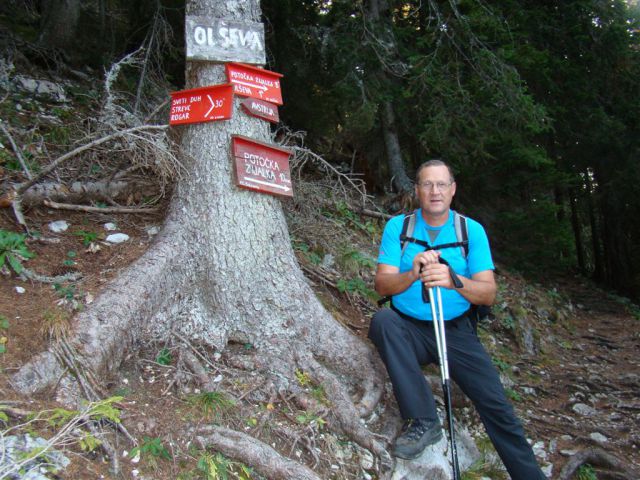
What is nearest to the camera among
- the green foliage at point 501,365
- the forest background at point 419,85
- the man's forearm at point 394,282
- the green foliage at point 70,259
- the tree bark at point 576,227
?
the man's forearm at point 394,282

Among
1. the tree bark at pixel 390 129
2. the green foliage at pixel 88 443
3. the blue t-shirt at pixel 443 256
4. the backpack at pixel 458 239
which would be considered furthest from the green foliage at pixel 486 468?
the tree bark at pixel 390 129

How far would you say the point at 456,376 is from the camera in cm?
402

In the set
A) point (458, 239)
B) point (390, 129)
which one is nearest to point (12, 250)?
point (458, 239)

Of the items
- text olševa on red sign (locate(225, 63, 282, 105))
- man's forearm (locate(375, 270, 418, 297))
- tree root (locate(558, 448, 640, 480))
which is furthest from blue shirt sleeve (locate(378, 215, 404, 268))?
tree root (locate(558, 448, 640, 480))

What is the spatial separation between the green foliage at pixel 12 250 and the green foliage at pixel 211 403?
161cm

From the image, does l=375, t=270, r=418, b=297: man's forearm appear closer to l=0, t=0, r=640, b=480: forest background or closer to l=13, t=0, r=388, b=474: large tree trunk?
l=13, t=0, r=388, b=474: large tree trunk

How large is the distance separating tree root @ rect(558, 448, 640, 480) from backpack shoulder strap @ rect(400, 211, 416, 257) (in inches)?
87.3

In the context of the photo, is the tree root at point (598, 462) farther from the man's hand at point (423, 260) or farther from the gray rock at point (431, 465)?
the man's hand at point (423, 260)

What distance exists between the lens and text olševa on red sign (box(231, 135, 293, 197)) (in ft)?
14.3

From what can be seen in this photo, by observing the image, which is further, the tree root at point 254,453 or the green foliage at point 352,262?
the green foliage at point 352,262

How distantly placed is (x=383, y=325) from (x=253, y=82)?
2225mm

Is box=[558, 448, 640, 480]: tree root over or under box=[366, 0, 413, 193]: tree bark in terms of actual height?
under

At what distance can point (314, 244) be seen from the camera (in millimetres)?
6012

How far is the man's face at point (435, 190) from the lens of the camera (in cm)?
407
